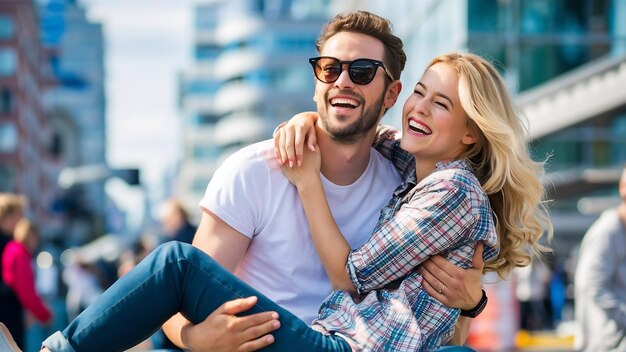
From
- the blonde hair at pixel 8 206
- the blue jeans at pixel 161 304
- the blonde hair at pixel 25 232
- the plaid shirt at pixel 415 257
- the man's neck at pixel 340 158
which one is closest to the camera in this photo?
the blue jeans at pixel 161 304

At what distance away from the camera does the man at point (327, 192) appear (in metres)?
4.02

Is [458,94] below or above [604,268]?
above

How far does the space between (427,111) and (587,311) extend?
130 inches

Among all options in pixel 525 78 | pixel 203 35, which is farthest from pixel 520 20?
pixel 203 35

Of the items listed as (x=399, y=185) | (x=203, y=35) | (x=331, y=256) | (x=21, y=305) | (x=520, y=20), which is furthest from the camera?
(x=203, y=35)

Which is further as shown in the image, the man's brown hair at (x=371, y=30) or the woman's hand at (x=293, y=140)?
the man's brown hair at (x=371, y=30)

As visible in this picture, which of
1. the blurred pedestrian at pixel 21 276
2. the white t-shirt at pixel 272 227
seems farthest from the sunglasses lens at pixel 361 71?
the blurred pedestrian at pixel 21 276

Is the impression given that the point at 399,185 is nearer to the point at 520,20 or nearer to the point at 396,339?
the point at 396,339

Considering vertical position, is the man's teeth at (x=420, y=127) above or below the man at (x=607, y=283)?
above

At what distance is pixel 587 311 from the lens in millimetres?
6680

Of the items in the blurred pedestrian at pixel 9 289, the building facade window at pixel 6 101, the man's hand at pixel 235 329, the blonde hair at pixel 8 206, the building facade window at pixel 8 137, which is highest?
the man's hand at pixel 235 329

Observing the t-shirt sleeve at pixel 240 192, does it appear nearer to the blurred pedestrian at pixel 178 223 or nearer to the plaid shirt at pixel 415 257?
the plaid shirt at pixel 415 257

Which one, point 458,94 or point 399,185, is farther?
point 399,185

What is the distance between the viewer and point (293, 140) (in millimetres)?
4129
